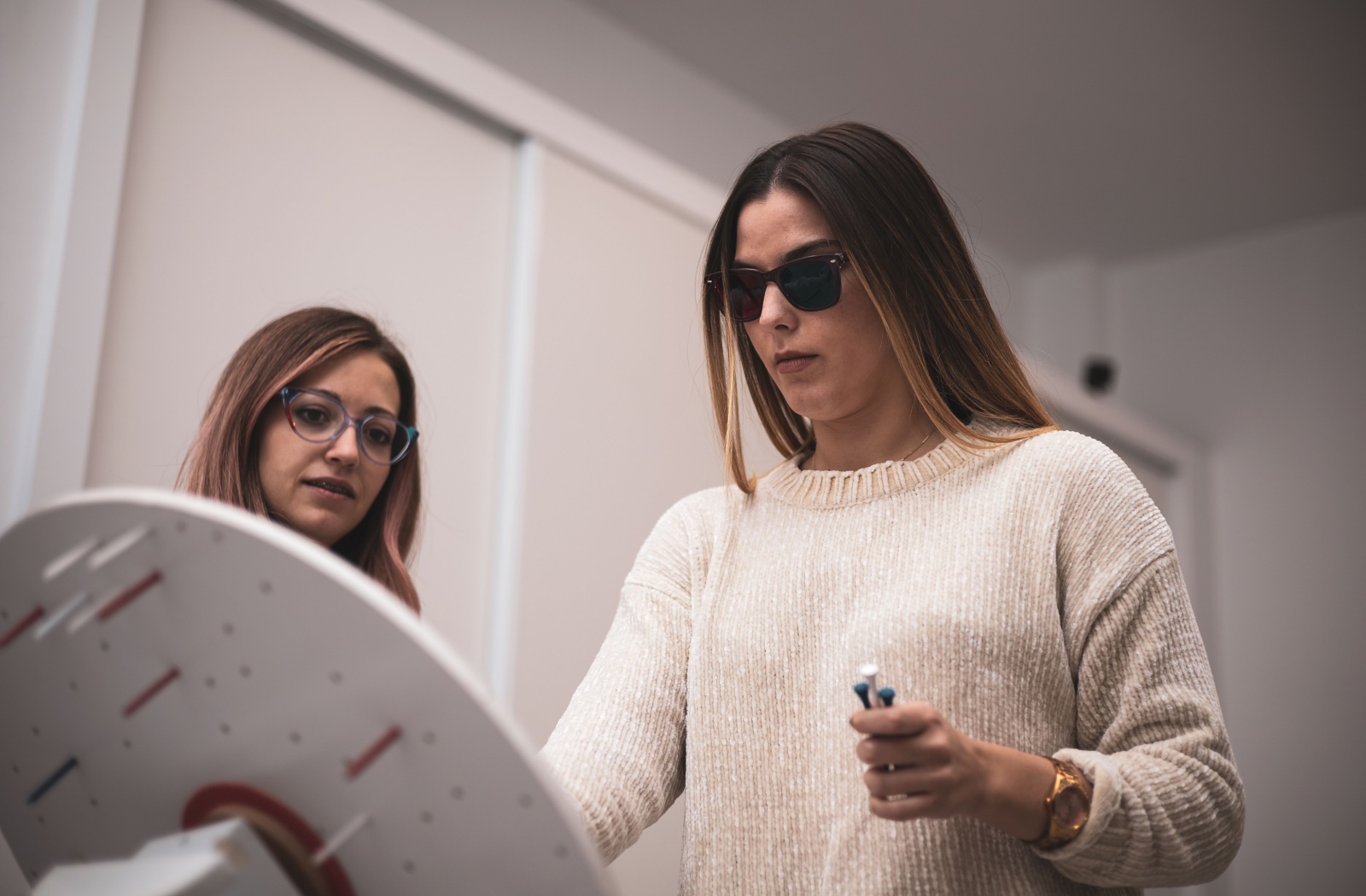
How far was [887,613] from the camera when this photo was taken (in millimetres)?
1045

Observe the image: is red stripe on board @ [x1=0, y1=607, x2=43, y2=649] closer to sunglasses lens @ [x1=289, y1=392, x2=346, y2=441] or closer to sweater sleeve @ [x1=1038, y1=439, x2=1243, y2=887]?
sweater sleeve @ [x1=1038, y1=439, x2=1243, y2=887]

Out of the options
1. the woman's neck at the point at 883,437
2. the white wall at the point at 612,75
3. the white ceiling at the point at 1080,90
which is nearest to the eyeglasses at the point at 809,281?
the woman's neck at the point at 883,437

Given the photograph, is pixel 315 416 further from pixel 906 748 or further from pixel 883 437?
pixel 906 748

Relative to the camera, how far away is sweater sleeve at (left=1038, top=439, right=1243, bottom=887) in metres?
0.89

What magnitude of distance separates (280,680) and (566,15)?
9.06 ft

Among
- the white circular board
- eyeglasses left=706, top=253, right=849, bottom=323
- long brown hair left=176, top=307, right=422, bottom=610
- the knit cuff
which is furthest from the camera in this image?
long brown hair left=176, top=307, right=422, bottom=610

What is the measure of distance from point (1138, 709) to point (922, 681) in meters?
0.18

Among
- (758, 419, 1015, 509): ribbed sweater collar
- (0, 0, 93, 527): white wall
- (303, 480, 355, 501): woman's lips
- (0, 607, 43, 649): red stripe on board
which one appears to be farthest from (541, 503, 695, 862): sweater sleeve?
(0, 0, 93, 527): white wall

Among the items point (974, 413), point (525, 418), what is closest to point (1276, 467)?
point (525, 418)

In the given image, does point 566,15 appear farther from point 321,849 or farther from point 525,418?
point 321,849

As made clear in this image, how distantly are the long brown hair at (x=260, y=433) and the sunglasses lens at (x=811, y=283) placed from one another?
79 centimetres

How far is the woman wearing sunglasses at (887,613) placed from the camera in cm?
94

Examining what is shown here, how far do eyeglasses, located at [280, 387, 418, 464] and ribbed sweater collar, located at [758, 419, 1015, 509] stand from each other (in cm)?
68

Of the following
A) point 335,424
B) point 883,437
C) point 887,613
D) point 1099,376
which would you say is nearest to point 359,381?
point 335,424
